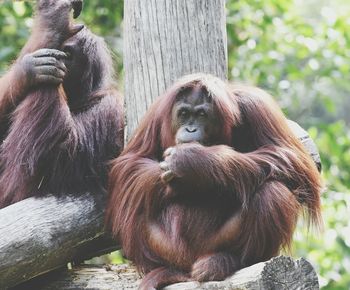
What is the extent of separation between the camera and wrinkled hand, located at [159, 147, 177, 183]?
3.01 metres

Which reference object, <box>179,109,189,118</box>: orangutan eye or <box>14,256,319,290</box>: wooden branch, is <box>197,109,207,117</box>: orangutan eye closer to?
<box>179,109,189,118</box>: orangutan eye

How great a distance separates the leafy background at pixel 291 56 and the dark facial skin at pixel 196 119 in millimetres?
2831

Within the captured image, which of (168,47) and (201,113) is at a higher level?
(168,47)

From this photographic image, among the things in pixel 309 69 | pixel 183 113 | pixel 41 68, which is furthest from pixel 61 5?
pixel 309 69

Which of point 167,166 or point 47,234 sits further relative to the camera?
point 47,234

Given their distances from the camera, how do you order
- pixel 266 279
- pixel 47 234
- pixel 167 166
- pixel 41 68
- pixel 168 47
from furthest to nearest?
pixel 168 47, pixel 41 68, pixel 47 234, pixel 167 166, pixel 266 279

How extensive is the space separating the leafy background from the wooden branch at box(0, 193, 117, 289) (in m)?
2.34

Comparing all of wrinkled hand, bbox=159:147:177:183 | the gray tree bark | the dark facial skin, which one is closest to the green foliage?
the gray tree bark

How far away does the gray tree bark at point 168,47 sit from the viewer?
3.65 m

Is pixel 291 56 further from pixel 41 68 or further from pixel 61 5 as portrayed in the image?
pixel 41 68

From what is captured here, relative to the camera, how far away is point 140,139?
338cm

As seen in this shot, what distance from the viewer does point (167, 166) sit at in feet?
9.93

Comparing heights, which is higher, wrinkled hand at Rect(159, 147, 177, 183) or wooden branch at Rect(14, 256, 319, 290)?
wrinkled hand at Rect(159, 147, 177, 183)

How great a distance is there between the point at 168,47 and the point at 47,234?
1.04m
